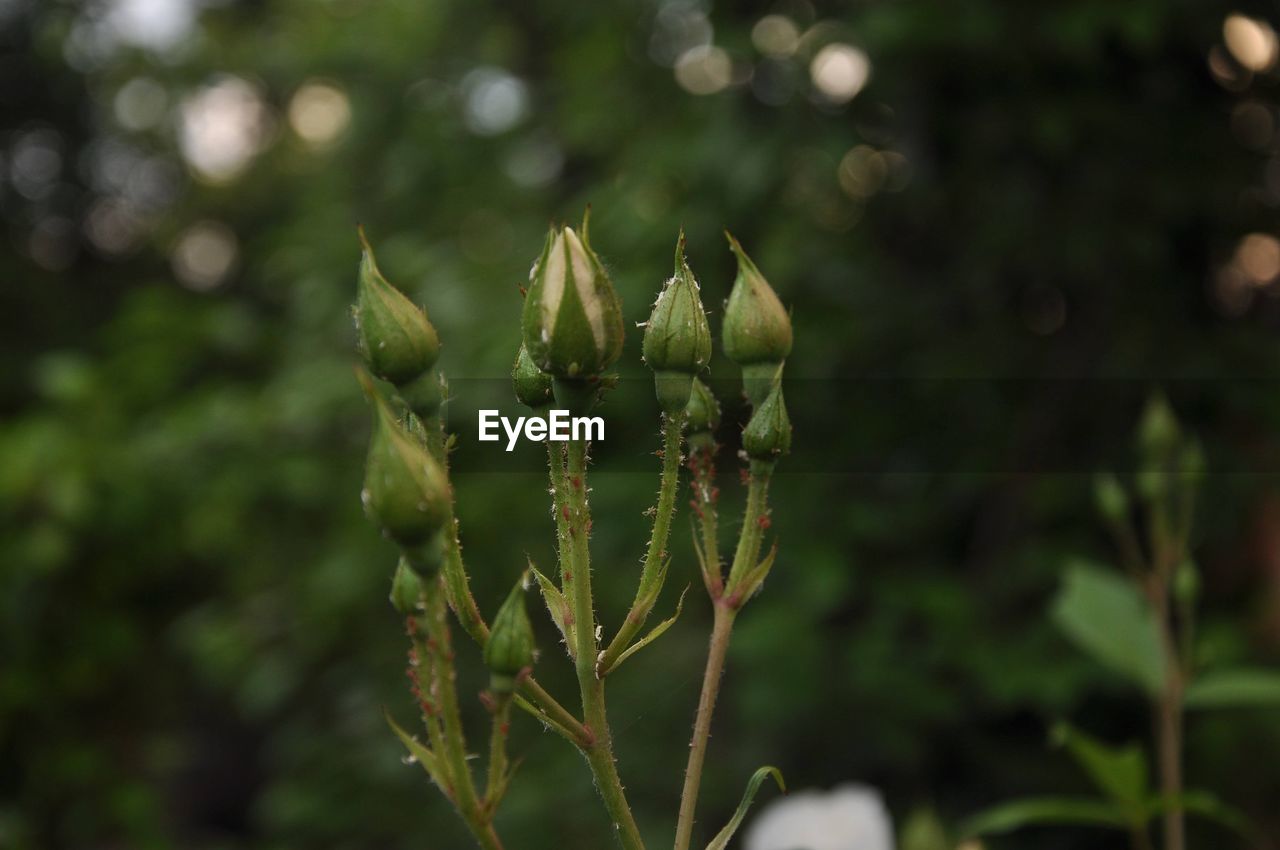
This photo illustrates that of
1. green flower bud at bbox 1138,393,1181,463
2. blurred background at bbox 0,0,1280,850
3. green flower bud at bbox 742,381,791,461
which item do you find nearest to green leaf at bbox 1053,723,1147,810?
green flower bud at bbox 1138,393,1181,463

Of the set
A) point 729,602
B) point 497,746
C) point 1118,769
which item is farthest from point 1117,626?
point 497,746

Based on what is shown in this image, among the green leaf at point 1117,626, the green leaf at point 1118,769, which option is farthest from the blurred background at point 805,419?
the green leaf at point 1118,769

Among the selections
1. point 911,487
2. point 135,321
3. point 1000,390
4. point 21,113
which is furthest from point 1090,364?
point 21,113

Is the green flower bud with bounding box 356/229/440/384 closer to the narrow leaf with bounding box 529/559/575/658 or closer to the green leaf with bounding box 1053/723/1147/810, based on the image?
the narrow leaf with bounding box 529/559/575/658

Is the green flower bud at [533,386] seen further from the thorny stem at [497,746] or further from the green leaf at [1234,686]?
the green leaf at [1234,686]

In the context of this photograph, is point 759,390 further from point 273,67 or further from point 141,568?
point 273,67
